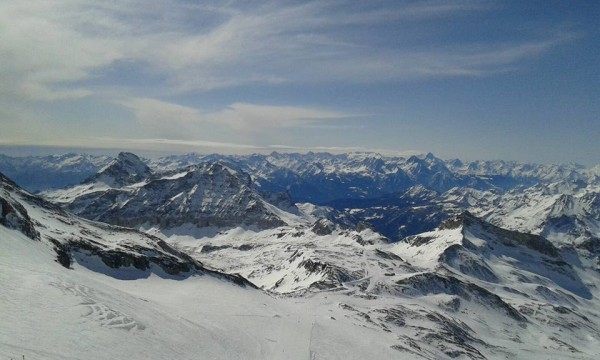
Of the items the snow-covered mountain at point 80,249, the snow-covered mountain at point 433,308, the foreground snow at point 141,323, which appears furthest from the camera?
the snow-covered mountain at point 433,308

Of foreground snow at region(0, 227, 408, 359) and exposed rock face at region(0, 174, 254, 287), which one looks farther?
exposed rock face at region(0, 174, 254, 287)

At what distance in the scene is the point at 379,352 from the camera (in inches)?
2438

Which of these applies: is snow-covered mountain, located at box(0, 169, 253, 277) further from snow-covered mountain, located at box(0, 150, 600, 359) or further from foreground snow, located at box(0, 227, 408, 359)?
foreground snow, located at box(0, 227, 408, 359)

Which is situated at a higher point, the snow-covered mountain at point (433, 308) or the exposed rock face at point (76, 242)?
the exposed rock face at point (76, 242)

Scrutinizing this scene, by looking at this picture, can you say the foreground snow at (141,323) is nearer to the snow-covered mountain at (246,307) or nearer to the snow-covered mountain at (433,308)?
the snow-covered mountain at (246,307)

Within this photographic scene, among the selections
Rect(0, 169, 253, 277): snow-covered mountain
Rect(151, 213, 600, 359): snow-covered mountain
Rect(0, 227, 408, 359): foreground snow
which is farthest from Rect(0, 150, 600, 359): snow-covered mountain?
Rect(151, 213, 600, 359): snow-covered mountain

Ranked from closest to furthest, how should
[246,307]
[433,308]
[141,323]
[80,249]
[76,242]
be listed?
[141,323], [246,307], [80,249], [76,242], [433,308]

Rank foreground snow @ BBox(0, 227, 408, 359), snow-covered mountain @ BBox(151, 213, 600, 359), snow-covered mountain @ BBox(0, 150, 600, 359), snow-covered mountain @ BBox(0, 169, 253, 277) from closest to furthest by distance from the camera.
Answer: foreground snow @ BBox(0, 227, 408, 359), snow-covered mountain @ BBox(0, 150, 600, 359), snow-covered mountain @ BBox(0, 169, 253, 277), snow-covered mountain @ BBox(151, 213, 600, 359)

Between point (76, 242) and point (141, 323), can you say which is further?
point (76, 242)

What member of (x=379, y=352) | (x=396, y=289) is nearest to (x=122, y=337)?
(x=379, y=352)

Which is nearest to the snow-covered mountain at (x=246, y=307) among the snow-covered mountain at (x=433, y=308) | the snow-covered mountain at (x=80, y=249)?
the snow-covered mountain at (x=80, y=249)

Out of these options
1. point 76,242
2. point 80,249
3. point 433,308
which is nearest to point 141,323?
point 80,249

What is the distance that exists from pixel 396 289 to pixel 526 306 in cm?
7328

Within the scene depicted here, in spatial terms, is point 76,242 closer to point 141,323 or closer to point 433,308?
point 141,323
